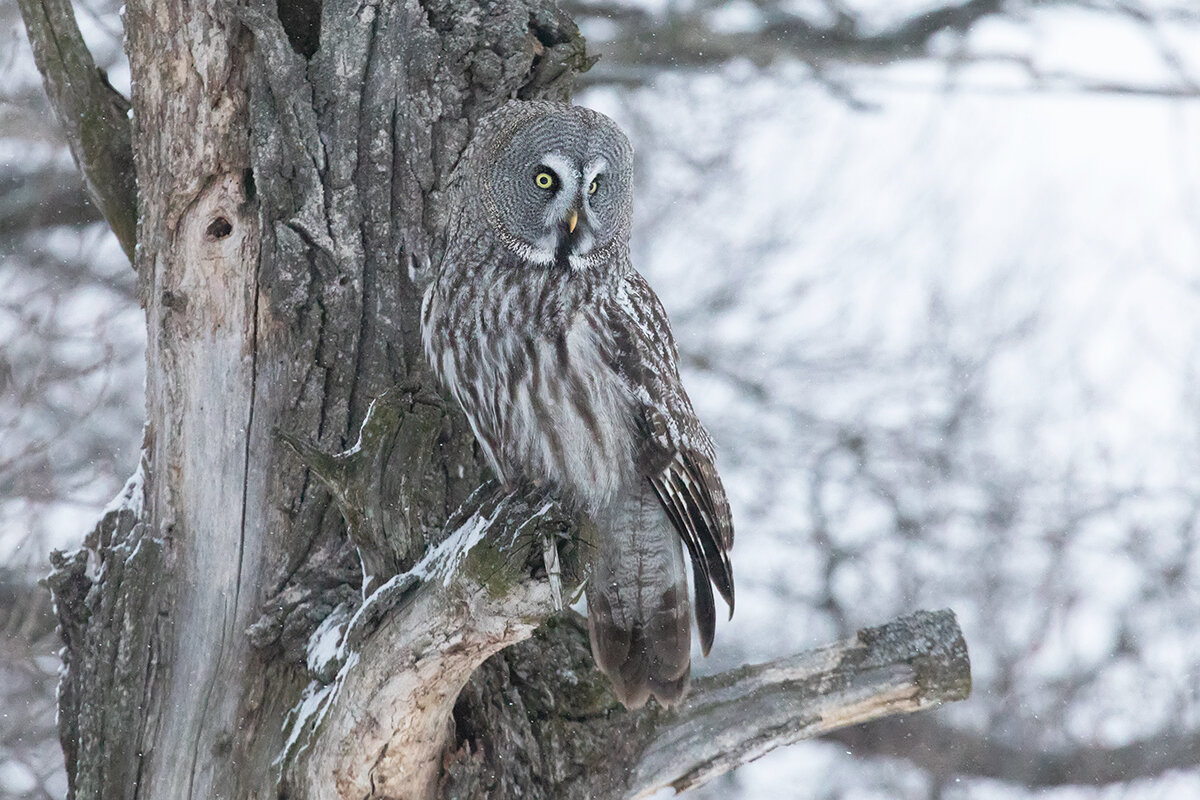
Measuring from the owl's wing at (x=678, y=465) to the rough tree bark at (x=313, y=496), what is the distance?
0.77 feet

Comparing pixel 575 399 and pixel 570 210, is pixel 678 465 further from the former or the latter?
pixel 570 210

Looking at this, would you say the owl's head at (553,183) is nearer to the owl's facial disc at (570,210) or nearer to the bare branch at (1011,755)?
the owl's facial disc at (570,210)

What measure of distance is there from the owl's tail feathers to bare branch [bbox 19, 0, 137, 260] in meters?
1.45

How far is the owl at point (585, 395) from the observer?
8.79ft

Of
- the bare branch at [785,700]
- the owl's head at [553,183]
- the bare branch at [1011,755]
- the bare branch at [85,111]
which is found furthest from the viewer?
the bare branch at [1011,755]

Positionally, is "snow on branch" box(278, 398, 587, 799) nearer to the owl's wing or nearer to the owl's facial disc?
the owl's wing

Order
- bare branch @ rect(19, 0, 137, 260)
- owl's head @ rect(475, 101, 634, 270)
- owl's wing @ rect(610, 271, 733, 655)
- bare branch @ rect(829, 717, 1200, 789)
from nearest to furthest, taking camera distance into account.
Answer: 1. owl's wing @ rect(610, 271, 733, 655)
2. owl's head @ rect(475, 101, 634, 270)
3. bare branch @ rect(19, 0, 137, 260)
4. bare branch @ rect(829, 717, 1200, 789)

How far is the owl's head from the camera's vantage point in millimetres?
2842

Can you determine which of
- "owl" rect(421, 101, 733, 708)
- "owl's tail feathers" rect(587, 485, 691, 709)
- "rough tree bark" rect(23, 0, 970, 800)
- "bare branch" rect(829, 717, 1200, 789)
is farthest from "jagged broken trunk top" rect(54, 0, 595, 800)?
"bare branch" rect(829, 717, 1200, 789)

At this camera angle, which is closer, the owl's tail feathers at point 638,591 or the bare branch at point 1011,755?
the owl's tail feathers at point 638,591

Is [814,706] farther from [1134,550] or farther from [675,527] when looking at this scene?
[1134,550]

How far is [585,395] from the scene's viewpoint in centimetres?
267

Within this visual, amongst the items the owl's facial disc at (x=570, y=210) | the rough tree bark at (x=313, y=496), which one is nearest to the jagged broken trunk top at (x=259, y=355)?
the rough tree bark at (x=313, y=496)

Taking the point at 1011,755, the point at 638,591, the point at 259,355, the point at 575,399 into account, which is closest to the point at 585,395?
the point at 575,399
